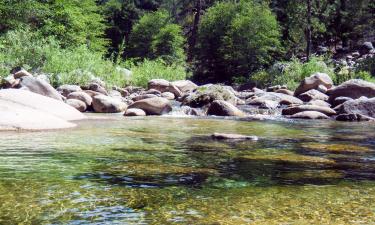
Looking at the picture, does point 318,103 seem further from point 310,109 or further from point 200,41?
point 200,41

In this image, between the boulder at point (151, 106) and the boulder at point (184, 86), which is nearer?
the boulder at point (151, 106)

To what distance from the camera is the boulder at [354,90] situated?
18422mm

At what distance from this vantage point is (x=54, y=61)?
1980cm

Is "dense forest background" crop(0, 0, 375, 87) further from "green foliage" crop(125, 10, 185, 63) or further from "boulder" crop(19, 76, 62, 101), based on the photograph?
"boulder" crop(19, 76, 62, 101)

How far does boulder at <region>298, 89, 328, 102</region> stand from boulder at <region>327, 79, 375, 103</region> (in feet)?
1.32

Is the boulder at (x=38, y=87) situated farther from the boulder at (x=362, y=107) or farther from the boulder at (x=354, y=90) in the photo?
the boulder at (x=354, y=90)

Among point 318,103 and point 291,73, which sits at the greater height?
point 291,73

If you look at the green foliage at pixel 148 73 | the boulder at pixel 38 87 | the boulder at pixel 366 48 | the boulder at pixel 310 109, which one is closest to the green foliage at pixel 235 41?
the green foliage at pixel 148 73

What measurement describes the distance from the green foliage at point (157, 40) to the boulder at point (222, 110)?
25.4 meters

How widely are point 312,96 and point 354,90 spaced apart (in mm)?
1663

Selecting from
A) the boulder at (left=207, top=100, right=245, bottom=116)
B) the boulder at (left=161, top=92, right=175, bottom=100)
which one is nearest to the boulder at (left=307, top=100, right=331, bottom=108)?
the boulder at (left=207, top=100, right=245, bottom=116)

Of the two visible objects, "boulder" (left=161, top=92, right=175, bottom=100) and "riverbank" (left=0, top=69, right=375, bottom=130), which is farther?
"boulder" (left=161, top=92, right=175, bottom=100)

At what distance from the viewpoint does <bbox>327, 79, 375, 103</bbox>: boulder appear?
60.4 ft

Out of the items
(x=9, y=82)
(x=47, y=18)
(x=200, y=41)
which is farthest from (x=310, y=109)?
(x=200, y=41)
